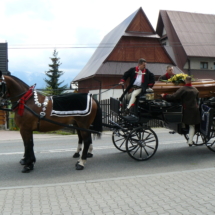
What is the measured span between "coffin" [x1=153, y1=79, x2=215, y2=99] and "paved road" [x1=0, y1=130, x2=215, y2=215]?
160 cm

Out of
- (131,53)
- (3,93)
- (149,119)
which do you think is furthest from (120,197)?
(131,53)

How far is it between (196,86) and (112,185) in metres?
3.81

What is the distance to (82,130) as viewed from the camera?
6762 mm

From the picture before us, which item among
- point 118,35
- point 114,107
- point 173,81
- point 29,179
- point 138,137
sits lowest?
point 29,179

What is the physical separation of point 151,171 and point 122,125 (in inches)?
64.2

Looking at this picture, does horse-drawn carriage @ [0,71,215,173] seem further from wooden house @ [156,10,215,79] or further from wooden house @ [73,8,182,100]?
wooden house @ [156,10,215,79]

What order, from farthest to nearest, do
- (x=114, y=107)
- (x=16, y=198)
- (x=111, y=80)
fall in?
(x=111, y=80) < (x=114, y=107) < (x=16, y=198)

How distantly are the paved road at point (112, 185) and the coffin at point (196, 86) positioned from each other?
1.60 m

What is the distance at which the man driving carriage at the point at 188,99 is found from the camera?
24.1 feet

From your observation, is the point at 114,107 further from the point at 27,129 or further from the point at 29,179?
the point at 29,179

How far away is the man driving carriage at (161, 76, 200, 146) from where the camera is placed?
734cm

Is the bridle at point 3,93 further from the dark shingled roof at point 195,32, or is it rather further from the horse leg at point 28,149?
the dark shingled roof at point 195,32

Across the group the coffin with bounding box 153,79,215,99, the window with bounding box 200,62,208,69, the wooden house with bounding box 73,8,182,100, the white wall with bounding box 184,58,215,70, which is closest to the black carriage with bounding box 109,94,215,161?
the coffin with bounding box 153,79,215,99

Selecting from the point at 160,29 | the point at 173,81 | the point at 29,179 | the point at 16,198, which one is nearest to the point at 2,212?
the point at 16,198
